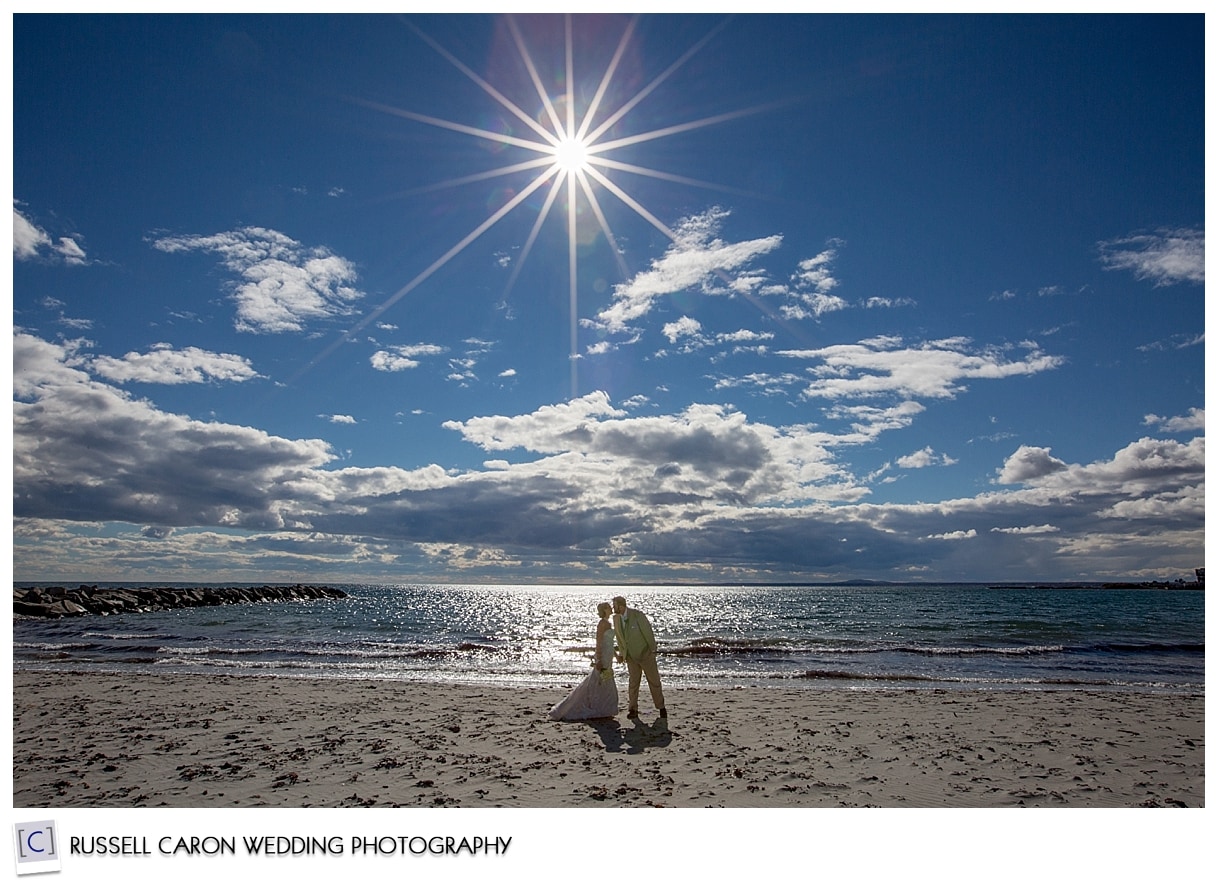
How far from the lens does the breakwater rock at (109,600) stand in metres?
44.3

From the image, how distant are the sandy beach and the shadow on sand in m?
0.05

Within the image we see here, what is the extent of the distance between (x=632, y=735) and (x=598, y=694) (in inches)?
51.1

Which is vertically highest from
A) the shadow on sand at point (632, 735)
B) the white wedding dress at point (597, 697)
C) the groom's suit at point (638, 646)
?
the groom's suit at point (638, 646)

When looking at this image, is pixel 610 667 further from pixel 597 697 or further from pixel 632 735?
pixel 632 735

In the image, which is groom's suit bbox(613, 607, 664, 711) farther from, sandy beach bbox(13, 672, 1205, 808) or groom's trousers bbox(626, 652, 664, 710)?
sandy beach bbox(13, 672, 1205, 808)

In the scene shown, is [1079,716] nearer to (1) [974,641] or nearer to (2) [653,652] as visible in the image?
(2) [653,652]

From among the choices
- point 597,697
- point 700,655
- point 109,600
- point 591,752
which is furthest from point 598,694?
point 109,600

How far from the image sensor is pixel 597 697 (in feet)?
38.2

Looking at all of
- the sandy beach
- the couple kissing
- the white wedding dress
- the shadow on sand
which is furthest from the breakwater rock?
the shadow on sand

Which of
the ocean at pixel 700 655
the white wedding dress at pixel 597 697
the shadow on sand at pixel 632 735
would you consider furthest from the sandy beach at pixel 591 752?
the ocean at pixel 700 655

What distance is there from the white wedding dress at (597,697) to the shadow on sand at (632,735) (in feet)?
0.66
